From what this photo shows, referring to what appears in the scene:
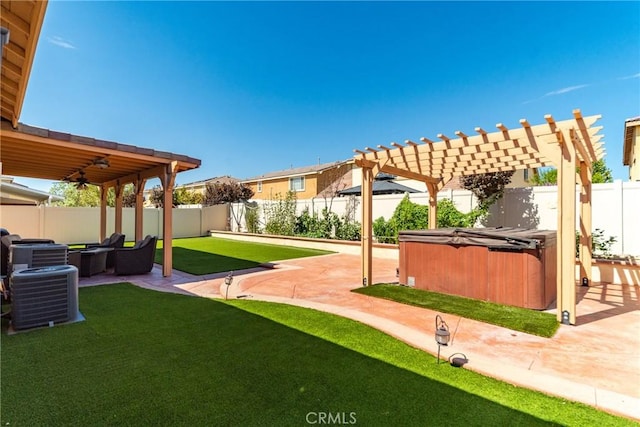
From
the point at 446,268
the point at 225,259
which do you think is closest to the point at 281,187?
the point at 225,259

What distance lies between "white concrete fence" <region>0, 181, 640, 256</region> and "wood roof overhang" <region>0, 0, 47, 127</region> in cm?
1137

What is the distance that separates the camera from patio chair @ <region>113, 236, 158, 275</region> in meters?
8.00

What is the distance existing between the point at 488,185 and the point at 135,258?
437 inches

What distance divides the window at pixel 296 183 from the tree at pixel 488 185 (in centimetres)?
1627

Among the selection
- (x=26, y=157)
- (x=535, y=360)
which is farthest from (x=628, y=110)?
(x=26, y=157)

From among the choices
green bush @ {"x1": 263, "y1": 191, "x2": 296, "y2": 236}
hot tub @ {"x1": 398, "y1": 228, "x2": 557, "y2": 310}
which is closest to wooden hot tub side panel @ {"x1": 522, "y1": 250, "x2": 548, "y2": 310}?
hot tub @ {"x1": 398, "y1": 228, "x2": 557, "y2": 310}

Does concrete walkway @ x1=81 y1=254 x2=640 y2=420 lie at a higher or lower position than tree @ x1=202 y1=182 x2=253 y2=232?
lower

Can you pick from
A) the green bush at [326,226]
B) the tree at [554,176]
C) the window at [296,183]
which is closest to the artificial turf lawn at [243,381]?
the green bush at [326,226]

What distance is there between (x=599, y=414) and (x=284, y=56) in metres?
14.9

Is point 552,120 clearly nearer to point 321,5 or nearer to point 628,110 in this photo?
point 321,5

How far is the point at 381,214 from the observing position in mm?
13812

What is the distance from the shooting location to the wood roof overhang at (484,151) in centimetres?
491

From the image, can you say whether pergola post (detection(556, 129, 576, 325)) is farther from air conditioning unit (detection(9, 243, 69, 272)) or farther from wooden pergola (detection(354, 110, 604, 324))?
air conditioning unit (detection(9, 243, 69, 272))

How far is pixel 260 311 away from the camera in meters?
5.18
